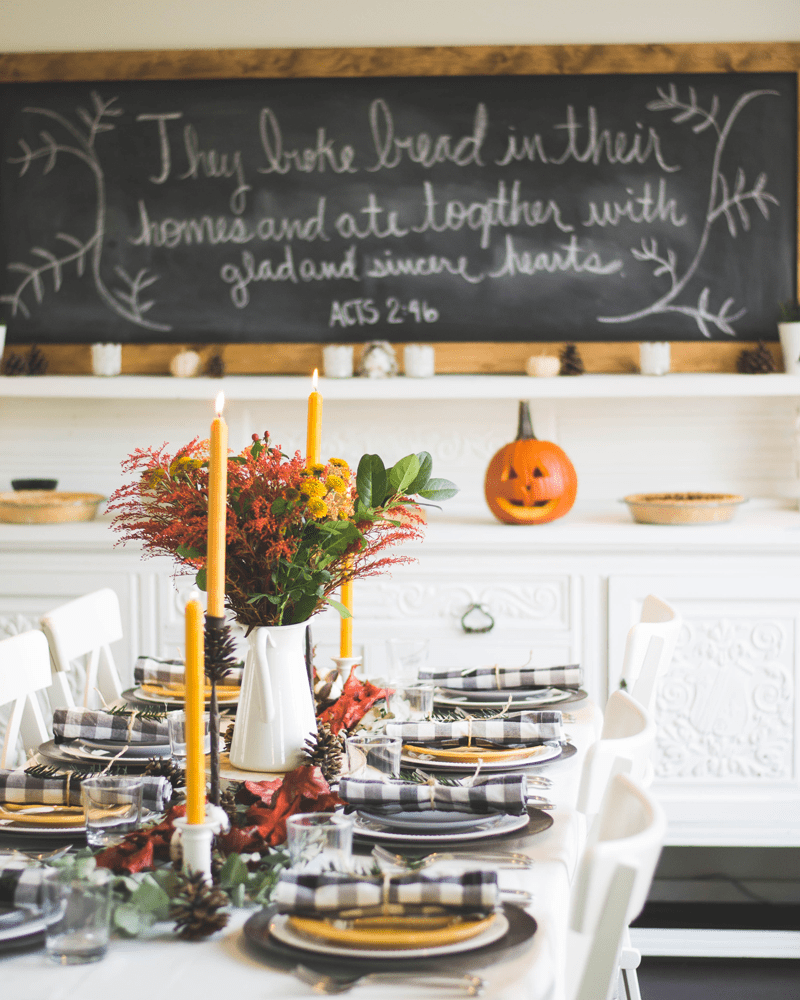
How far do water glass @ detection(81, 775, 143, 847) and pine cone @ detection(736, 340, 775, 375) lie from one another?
2161 millimetres

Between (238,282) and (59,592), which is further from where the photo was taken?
(238,282)

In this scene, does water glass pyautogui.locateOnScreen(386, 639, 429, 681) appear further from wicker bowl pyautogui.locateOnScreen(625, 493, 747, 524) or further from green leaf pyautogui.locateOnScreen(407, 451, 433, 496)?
wicker bowl pyautogui.locateOnScreen(625, 493, 747, 524)

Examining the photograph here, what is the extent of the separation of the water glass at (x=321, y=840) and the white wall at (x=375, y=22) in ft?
7.85

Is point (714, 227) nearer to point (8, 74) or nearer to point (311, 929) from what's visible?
point (8, 74)

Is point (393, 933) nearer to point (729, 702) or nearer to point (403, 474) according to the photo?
point (403, 474)

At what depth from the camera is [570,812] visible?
1.19m

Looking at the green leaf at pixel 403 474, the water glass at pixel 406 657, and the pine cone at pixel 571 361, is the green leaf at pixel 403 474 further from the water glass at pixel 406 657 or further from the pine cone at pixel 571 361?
the pine cone at pixel 571 361

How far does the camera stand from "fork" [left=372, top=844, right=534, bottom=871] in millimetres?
1028

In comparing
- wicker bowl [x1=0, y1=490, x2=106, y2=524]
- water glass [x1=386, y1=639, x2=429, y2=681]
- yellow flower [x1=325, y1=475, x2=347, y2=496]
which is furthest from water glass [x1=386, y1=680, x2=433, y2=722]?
wicker bowl [x1=0, y1=490, x2=106, y2=524]

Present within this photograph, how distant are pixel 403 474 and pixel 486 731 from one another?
359 mm

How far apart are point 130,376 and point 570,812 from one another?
2.04 m

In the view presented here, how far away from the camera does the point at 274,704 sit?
1263mm

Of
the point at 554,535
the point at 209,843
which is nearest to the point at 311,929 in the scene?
the point at 209,843

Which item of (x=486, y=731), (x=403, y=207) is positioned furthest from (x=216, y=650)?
(x=403, y=207)
